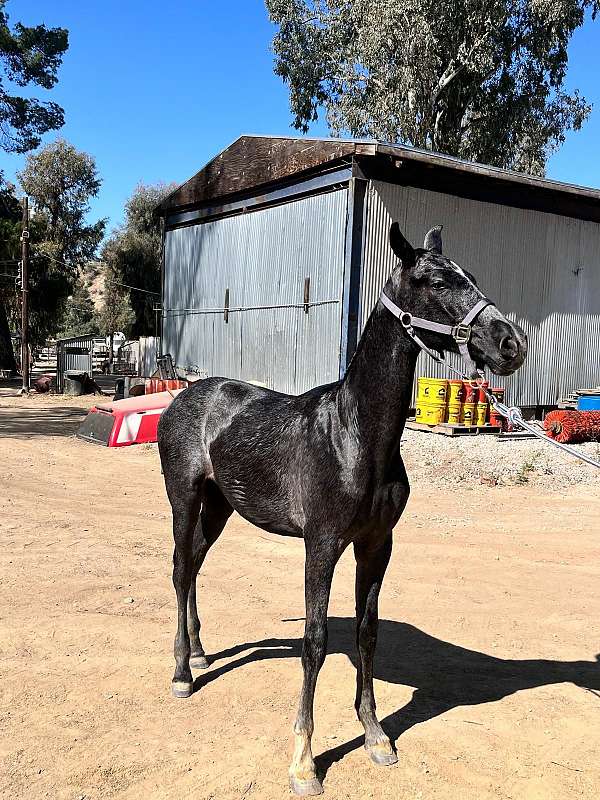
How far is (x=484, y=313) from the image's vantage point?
296 cm

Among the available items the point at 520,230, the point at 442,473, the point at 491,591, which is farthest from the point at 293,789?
the point at 520,230

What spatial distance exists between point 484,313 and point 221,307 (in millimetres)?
Result: 16945

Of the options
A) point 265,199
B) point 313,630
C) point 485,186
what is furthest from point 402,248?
point 265,199

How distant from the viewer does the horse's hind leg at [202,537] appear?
454 centimetres

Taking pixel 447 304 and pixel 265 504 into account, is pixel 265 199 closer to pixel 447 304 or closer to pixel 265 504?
pixel 265 504

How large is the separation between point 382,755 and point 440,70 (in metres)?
31.3

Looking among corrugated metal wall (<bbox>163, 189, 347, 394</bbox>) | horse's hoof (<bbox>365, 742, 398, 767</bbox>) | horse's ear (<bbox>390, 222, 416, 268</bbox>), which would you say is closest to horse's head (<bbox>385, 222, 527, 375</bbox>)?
horse's ear (<bbox>390, 222, 416, 268</bbox>)

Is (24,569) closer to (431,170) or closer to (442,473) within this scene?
(442,473)

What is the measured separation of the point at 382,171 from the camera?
47.6 feet

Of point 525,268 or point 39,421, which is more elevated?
point 525,268

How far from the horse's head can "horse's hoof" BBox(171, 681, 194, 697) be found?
99.5 inches

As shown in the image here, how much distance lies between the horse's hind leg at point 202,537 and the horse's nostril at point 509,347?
2.26 metres

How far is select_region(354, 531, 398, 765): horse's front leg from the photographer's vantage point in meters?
3.58

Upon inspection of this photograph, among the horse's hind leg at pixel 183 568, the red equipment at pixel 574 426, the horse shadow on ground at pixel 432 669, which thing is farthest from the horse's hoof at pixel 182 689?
the red equipment at pixel 574 426
